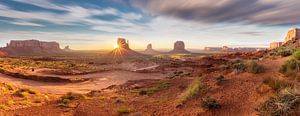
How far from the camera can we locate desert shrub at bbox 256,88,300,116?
696 cm

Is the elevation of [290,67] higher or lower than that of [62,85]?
higher

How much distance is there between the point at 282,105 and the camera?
706 centimetres

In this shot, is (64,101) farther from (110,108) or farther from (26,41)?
(26,41)

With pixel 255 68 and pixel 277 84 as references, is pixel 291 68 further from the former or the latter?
pixel 277 84

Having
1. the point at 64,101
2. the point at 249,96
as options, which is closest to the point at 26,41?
the point at 64,101

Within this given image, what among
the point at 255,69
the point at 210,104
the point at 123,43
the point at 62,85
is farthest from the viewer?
the point at 123,43

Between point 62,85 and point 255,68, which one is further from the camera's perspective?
point 62,85

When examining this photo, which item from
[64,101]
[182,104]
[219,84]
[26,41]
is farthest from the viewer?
[26,41]

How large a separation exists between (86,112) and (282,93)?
10.3m

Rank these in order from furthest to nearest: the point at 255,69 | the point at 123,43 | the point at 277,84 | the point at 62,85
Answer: the point at 123,43 < the point at 62,85 < the point at 255,69 < the point at 277,84

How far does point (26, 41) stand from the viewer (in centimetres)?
18462

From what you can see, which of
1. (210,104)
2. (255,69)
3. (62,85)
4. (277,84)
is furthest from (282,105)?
(62,85)

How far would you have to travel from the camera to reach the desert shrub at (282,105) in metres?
6.96

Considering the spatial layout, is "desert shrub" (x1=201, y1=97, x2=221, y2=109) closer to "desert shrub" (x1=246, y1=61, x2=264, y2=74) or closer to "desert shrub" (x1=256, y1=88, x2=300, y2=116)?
"desert shrub" (x1=256, y1=88, x2=300, y2=116)
